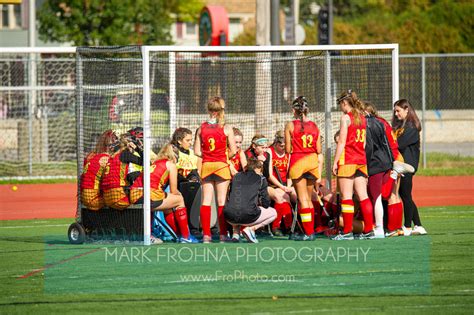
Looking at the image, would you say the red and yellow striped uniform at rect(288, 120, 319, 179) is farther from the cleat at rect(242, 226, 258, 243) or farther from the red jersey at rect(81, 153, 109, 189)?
the red jersey at rect(81, 153, 109, 189)

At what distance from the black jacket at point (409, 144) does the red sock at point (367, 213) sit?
112 cm

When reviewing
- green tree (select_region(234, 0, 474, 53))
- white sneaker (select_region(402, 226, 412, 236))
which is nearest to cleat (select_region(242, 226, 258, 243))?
white sneaker (select_region(402, 226, 412, 236))

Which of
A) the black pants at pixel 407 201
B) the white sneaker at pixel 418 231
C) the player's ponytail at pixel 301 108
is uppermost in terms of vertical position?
the player's ponytail at pixel 301 108

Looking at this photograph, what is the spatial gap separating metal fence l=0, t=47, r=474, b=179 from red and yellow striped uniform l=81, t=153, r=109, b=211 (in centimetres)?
1109

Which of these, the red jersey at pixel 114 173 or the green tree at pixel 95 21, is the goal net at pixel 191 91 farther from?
the green tree at pixel 95 21

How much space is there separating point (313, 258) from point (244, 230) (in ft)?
5.89

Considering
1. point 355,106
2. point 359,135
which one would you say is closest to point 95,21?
point 355,106

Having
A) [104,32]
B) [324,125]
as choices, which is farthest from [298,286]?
[104,32]

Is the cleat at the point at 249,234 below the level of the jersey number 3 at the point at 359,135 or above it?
below

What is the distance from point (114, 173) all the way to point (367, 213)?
347 centimetres

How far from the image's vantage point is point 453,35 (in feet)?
163

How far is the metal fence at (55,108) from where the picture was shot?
26.4m

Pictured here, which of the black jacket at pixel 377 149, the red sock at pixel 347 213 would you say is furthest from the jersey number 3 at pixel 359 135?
the red sock at pixel 347 213

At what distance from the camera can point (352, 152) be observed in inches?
560
